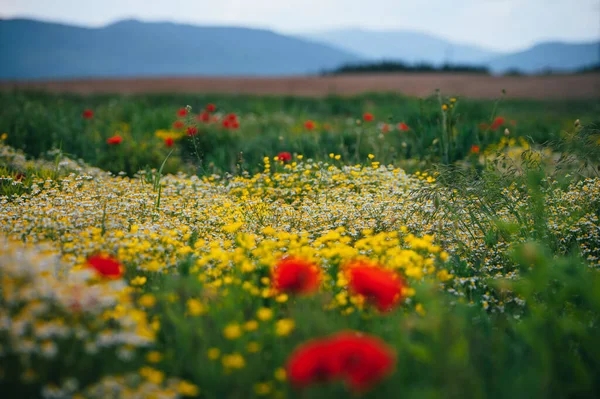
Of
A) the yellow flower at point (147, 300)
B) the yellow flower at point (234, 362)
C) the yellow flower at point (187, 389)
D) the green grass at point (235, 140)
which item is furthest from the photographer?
the green grass at point (235, 140)

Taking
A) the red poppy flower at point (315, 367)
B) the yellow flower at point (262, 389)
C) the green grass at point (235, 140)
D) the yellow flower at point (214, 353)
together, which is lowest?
the yellow flower at point (262, 389)

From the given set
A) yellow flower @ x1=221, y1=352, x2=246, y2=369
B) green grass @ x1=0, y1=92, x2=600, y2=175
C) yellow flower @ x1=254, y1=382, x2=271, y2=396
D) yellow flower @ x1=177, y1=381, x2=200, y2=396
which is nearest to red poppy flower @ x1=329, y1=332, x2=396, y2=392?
yellow flower @ x1=254, y1=382, x2=271, y2=396

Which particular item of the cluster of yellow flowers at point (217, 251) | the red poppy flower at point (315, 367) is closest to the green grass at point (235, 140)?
the cluster of yellow flowers at point (217, 251)

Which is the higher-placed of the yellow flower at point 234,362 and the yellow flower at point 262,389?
the yellow flower at point 234,362

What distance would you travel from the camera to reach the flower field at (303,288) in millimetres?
1841

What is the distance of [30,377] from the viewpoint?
5.72ft

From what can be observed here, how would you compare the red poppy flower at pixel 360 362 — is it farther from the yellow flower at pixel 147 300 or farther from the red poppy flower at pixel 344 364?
the yellow flower at pixel 147 300

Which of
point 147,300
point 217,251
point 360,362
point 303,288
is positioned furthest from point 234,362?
point 217,251

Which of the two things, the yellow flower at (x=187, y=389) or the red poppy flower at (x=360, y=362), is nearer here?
the red poppy flower at (x=360, y=362)

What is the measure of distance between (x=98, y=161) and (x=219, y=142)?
2.39m

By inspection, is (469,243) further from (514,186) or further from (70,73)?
(70,73)

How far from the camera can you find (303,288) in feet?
6.44

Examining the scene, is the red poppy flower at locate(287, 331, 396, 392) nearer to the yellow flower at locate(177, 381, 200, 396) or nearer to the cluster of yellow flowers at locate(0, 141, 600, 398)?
the cluster of yellow flowers at locate(0, 141, 600, 398)

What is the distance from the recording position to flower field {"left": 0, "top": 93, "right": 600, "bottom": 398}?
1841 millimetres
